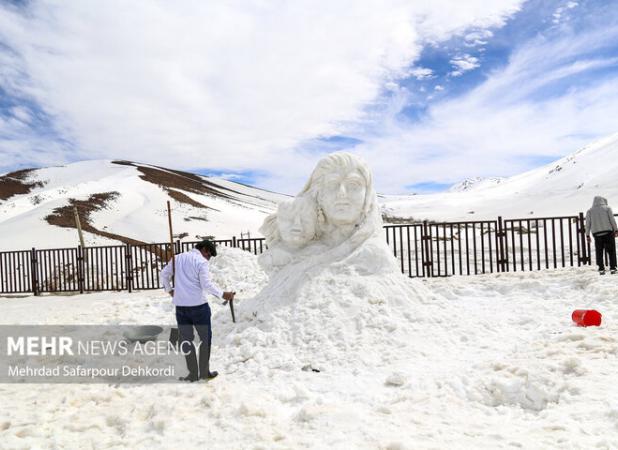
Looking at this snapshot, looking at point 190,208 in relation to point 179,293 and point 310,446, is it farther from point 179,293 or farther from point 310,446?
point 310,446

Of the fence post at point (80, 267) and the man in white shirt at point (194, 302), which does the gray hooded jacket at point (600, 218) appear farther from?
the fence post at point (80, 267)

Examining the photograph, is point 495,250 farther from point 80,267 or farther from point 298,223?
point 80,267

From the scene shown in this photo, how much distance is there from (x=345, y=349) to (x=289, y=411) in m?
1.29

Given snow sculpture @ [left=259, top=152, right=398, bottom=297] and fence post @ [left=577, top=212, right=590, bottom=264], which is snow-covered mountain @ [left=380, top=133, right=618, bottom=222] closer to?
fence post @ [left=577, top=212, right=590, bottom=264]

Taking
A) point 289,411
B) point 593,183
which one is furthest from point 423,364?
point 593,183

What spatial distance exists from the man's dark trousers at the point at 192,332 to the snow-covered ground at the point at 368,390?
0.67 feet

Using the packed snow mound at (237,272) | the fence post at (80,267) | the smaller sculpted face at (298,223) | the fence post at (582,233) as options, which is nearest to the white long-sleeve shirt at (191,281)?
the smaller sculpted face at (298,223)

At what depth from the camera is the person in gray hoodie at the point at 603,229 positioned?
26.2ft

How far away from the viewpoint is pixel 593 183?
3588 centimetres

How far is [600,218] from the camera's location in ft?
26.5

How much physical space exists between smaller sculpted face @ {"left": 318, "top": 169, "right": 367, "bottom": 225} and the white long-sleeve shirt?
2.36m

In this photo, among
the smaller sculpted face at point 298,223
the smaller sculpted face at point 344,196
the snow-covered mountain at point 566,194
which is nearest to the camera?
the smaller sculpted face at point 344,196

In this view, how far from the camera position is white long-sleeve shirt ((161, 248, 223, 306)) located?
4281 millimetres

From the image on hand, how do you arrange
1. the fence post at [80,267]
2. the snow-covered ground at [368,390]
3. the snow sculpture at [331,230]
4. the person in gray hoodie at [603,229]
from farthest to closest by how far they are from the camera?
the fence post at [80,267]
the person in gray hoodie at [603,229]
the snow sculpture at [331,230]
the snow-covered ground at [368,390]
